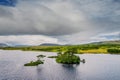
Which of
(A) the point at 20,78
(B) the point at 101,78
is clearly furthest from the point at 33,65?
(B) the point at 101,78

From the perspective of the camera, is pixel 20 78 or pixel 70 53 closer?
pixel 20 78

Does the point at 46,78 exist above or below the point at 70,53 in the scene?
below

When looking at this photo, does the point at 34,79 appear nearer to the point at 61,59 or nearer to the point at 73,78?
the point at 73,78

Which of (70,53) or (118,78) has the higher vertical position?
(70,53)

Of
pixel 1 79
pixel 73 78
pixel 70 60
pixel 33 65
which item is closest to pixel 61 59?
pixel 70 60

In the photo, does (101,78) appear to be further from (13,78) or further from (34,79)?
(13,78)

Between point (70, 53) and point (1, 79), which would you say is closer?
point (1, 79)

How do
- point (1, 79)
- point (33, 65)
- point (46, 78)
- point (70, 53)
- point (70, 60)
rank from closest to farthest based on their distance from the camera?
point (1, 79)
point (46, 78)
point (33, 65)
point (70, 60)
point (70, 53)

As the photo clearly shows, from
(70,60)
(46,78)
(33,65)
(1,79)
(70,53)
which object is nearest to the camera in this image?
(1,79)

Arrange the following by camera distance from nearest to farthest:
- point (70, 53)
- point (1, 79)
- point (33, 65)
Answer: point (1, 79)
point (33, 65)
point (70, 53)
